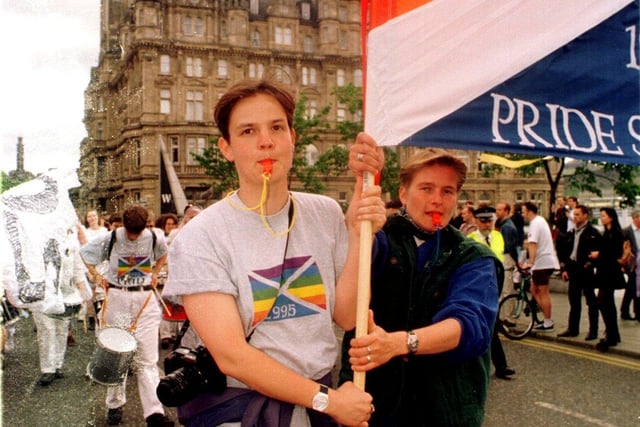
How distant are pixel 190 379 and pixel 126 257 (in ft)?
13.9

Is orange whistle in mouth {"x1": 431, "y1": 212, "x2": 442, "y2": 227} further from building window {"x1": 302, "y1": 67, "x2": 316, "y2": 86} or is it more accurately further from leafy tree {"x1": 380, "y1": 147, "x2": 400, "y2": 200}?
building window {"x1": 302, "y1": 67, "x2": 316, "y2": 86}

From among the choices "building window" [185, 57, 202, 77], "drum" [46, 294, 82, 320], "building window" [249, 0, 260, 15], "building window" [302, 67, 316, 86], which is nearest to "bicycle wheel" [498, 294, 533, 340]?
"drum" [46, 294, 82, 320]

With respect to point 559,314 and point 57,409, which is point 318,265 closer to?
point 57,409

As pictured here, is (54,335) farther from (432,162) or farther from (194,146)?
(194,146)

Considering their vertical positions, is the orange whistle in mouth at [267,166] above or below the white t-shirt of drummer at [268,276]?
above

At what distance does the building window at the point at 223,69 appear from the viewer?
34.6 meters

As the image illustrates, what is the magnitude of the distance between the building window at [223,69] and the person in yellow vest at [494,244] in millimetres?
27682

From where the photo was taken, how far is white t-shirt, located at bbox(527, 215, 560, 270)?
8.93 m

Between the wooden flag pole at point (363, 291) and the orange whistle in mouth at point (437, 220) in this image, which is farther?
the orange whistle in mouth at point (437, 220)

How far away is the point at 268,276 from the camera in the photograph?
1.75 meters

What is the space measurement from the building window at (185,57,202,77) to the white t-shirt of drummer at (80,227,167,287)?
28.4 meters

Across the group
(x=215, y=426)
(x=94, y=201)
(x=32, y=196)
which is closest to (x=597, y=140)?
(x=215, y=426)

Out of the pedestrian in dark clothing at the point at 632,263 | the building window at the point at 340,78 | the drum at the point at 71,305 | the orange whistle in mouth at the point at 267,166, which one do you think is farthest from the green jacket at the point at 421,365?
the building window at the point at 340,78

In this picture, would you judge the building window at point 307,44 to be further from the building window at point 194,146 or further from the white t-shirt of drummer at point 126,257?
the white t-shirt of drummer at point 126,257
